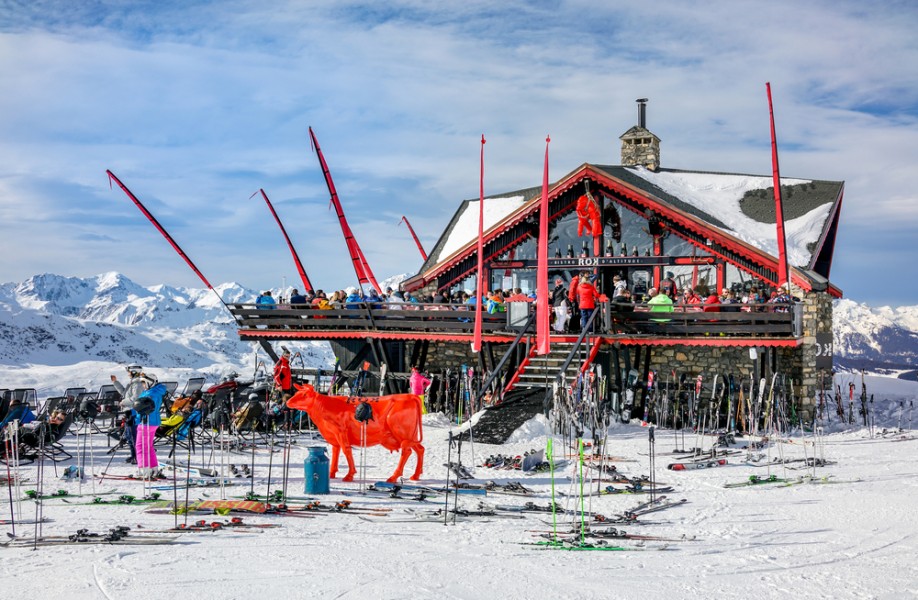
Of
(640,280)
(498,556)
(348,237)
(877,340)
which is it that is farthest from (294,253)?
(877,340)

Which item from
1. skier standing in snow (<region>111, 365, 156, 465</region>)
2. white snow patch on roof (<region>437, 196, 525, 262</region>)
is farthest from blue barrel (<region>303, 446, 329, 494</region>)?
white snow patch on roof (<region>437, 196, 525, 262</region>)

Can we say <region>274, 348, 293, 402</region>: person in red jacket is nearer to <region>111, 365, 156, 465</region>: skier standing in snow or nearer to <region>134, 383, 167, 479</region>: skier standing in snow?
<region>111, 365, 156, 465</region>: skier standing in snow

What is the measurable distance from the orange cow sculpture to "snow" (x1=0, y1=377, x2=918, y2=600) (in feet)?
2.33

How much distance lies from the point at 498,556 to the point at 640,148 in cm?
2518

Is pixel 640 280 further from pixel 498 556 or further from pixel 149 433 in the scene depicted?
pixel 498 556

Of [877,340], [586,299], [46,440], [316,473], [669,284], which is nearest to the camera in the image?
[316,473]

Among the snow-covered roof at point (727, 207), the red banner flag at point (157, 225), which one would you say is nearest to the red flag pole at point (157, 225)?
the red banner flag at point (157, 225)

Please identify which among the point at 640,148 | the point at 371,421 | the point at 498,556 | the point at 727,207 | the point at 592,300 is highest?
the point at 640,148

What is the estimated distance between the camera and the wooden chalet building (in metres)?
21.6

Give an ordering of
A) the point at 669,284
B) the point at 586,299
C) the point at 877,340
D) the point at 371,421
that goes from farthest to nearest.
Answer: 1. the point at 877,340
2. the point at 669,284
3. the point at 586,299
4. the point at 371,421

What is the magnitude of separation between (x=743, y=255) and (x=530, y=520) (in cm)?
1516

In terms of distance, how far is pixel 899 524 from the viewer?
10.8 meters

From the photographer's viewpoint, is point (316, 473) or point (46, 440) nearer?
point (316, 473)

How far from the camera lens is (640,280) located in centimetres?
2630
